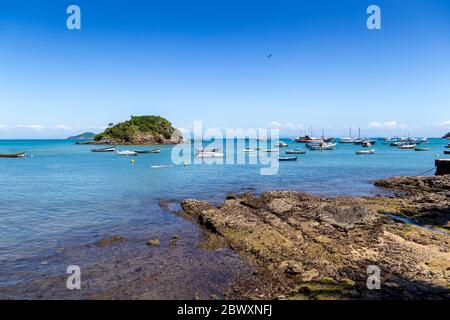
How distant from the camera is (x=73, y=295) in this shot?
36.3 ft

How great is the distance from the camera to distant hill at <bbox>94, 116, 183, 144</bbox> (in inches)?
6506

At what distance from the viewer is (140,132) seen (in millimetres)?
167375

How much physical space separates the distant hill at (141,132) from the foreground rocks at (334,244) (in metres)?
149

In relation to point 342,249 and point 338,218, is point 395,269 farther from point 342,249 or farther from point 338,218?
point 338,218

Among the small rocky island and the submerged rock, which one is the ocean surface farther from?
the small rocky island

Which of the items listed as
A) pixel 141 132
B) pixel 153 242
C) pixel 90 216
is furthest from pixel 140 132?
pixel 153 242

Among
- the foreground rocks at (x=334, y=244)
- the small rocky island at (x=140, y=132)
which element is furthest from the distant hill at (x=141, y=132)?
the foreground rocks at (x=334, y=244)

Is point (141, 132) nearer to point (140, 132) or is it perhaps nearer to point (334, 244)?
point (140, 132)

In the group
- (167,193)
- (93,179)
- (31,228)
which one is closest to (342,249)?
(31,228)

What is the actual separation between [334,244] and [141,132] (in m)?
163

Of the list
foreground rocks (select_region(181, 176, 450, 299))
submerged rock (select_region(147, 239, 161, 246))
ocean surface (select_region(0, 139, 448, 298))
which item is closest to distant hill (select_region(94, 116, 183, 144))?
ocean surface (select_region(0, 139, 448, 298))

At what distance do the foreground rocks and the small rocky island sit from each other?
148889 mm
